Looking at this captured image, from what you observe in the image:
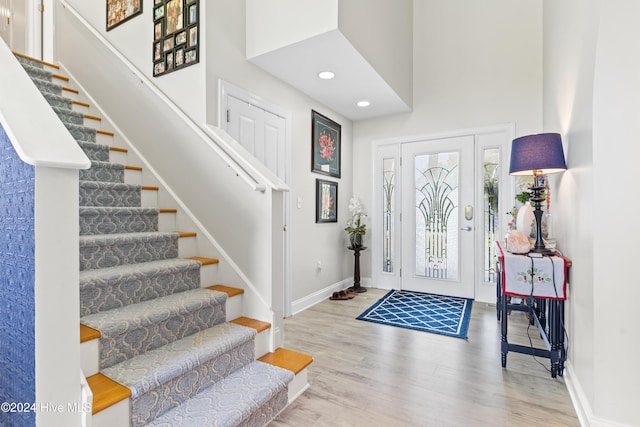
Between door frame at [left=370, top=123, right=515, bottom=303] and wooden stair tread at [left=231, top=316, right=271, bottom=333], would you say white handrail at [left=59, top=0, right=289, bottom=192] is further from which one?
door frame at [left=370, top=123, right=515, bottom=303]

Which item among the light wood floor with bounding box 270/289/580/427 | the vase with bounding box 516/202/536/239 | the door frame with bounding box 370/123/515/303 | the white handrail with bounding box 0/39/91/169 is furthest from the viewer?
the door frame with bounding box 370/123/515/303

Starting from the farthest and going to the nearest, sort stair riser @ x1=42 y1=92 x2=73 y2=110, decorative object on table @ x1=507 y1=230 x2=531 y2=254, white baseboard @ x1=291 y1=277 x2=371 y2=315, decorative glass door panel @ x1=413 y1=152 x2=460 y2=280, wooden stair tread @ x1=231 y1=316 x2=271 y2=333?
1. decorative glass door panel @ x1=413 y1=152 x2=460 y2=280
2. white baseboard @ x1=291 y1=277 x2=371 y2=315
3. stair riser @ x1=42 y1=92 x2=73 y2=110
4. decorative object on table @ x1=507 y1=230 x2=531 y2=254
5. wooden stair tread @ x1=231 y1=316 x2=271 y2=333

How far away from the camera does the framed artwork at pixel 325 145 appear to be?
3732 mm

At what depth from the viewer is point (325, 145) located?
12.9 ft

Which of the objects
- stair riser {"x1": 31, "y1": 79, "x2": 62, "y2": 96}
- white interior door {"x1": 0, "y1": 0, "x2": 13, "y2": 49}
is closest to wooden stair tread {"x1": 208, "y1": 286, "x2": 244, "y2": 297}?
stair riser {"x1": 31, "y1": 79, "x2": 62, "y2": 96}

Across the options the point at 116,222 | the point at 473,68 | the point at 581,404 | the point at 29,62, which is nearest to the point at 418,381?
the point at 581,404

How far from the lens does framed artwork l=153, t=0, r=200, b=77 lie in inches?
97.7

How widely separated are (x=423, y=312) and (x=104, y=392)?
2.94 metres

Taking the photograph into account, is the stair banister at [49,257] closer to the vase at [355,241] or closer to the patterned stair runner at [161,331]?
the patterned stair runner at [161,331]

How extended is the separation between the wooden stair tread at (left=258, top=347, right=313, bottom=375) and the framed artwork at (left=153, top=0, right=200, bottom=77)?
2199 millimetres

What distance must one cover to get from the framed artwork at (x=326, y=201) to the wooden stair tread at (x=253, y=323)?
186 centimetres

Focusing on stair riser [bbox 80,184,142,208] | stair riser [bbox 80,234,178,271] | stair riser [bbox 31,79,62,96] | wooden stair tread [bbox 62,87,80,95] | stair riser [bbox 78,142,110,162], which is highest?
wooden stair tread [bbox 62,87,80,95]

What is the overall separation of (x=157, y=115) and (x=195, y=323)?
1.78m

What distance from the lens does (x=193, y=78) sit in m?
2.51
